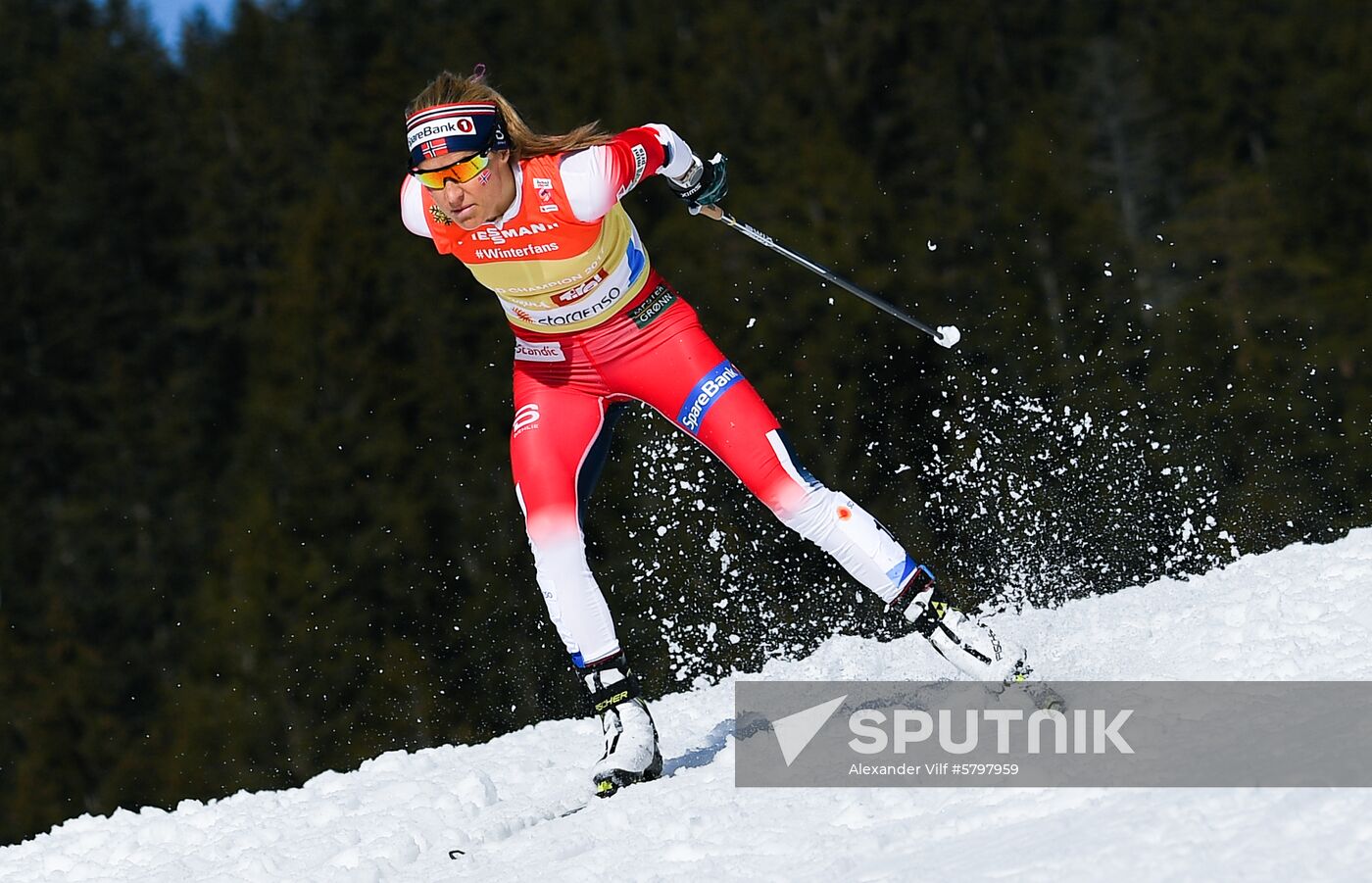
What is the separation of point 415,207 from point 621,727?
1.80 m

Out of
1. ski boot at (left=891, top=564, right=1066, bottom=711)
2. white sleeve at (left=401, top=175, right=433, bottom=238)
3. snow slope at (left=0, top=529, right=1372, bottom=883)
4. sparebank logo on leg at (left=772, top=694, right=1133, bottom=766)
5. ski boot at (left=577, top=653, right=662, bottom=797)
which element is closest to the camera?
snow slope at (left=0, top=529, right=1372, bottom=883)

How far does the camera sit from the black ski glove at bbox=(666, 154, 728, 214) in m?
5.38

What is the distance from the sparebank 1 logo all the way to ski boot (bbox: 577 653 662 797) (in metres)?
0.41

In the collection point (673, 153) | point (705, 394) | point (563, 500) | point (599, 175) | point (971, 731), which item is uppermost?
point (673, 153)

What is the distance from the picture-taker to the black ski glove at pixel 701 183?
538cm

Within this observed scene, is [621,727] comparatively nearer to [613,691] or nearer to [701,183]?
[613,691]

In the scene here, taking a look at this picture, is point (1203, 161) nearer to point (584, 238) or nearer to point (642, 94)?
point (642, 94)

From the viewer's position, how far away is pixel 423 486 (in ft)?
103

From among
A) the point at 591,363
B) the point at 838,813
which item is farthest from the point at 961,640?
the point at 591,363

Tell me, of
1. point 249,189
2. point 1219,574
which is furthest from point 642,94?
point 1219,574

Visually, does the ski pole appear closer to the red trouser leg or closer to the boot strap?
the red trouser leg

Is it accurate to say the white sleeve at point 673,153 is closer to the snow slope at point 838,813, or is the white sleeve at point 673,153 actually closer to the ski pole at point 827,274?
the ski pole at point 827,274

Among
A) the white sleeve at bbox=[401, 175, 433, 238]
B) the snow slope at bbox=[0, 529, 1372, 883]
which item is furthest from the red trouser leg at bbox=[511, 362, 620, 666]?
the white sleeve at bbox=[401, 175, 433, 238]

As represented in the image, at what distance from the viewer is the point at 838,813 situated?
395cm
